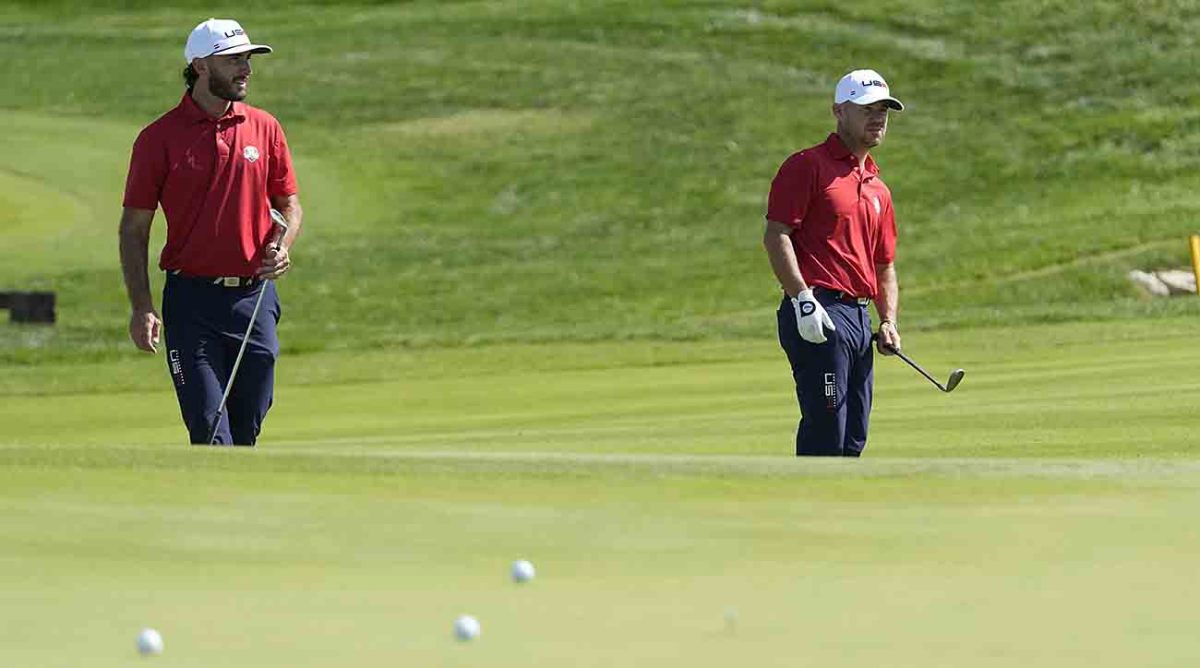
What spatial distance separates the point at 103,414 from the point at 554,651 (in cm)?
1214

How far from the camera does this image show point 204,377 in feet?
32.1

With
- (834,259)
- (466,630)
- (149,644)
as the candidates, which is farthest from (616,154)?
(149,644)

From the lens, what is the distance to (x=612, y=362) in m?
19.7

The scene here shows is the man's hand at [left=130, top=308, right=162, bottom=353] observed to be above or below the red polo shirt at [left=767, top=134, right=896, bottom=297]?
below

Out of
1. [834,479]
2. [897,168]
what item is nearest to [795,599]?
[834,479]

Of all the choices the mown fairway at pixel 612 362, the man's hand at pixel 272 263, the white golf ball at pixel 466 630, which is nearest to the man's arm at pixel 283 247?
the man's hand at pixel 272 263

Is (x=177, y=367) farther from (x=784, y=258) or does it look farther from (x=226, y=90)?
(x=784, y=258)

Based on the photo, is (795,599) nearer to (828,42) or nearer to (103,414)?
(103,414)

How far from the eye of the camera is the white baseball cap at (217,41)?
969 cm

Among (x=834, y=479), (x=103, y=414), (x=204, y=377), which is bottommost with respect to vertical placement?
(x=103, y=414)

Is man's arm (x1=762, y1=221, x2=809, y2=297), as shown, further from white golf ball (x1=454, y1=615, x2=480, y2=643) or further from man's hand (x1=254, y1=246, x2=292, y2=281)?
white golf ball (x1=454, y1=615, x2=480, y2=643)

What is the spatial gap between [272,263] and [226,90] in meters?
0.69

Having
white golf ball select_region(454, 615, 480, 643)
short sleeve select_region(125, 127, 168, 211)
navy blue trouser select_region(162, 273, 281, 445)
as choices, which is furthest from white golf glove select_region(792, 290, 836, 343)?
white golf ball select_region(454, 615, 480, 643)

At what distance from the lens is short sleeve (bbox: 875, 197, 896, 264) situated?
10602 mm
